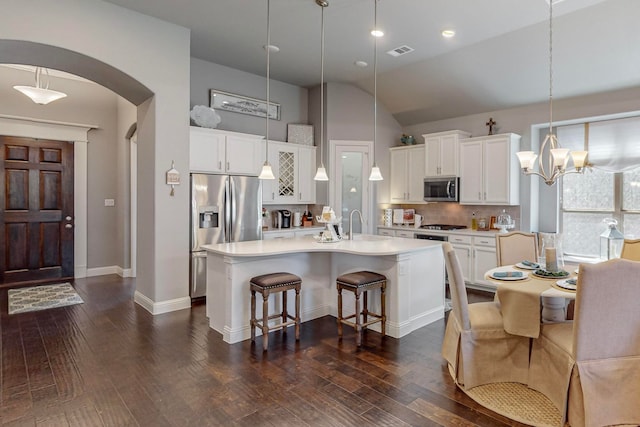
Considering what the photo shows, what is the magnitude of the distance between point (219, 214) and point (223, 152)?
2.91 feet

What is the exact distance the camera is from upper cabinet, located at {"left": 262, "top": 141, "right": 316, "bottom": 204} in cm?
600

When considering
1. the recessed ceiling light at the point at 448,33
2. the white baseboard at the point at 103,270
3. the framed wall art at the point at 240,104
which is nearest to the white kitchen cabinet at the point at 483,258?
the recessed ceiling light at the point at 448,33

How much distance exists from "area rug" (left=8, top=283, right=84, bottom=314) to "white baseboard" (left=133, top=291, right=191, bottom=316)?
91 cm

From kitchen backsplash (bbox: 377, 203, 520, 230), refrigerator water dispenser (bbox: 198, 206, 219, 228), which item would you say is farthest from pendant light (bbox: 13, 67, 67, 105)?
kitchen backsplash (bbox: 377, 203, 520, 230)

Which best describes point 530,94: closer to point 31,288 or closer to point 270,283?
point 270,283

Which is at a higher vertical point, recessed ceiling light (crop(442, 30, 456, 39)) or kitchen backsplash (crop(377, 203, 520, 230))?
recessed ceiling light (crop(442, 30, 456, 39))

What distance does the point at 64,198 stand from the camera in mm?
6098

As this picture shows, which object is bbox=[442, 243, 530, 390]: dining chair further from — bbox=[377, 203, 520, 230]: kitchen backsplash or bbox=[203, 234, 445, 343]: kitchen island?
bbox=[377, 203, 520, 230]: kitchen backsplash

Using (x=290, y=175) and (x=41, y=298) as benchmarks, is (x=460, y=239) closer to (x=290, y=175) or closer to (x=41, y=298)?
(x=290, y=175)

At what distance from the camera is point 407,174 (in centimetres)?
662

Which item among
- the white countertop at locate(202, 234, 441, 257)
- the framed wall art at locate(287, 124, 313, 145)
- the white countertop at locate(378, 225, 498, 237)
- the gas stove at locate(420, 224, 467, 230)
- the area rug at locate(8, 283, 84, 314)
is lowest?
the area rug at locate(8, 283, 84, 314)

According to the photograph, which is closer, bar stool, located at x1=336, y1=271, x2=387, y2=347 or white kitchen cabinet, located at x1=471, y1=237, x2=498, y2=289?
bar stool, located at x1=336, y1=271, x2=387, y2=347

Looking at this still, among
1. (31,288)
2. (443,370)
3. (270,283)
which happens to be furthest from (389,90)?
(31,288)

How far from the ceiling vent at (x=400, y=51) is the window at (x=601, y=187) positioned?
8.21 ft
